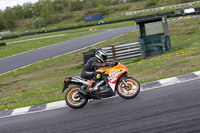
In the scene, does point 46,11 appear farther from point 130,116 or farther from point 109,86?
point 130,116

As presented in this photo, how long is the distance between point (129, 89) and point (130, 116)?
5.91 feet

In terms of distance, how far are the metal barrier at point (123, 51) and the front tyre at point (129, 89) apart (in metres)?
10.0

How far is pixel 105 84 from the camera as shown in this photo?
26.8 feet

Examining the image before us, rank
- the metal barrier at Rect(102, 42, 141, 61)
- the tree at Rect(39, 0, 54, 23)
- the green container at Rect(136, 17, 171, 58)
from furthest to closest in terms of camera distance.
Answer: the tree at Rect(39, 0, 54, 23), the metal barrier at Rect(102, 42, 141, 61), the green container at Rect(136, 17, 171, 58)

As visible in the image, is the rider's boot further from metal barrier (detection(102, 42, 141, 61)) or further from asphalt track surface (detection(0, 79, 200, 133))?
metal barrier (detection(102, 42, 141, 61))

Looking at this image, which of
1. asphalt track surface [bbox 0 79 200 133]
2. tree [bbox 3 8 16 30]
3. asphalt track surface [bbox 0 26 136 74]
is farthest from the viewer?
tree [bbox 3 8 16 30]

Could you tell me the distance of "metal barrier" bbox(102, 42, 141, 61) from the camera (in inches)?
706

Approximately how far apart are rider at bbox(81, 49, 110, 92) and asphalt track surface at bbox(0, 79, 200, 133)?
750 mm

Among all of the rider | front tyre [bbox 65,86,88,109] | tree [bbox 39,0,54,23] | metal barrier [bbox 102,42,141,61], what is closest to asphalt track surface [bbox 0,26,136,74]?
metal barrier [bbox 102,42,141,61]

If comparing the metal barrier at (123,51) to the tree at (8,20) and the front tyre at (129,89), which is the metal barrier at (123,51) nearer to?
the front tyre at (129,89)

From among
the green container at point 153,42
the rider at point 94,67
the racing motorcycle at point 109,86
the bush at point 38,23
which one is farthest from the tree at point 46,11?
the racing motorcycle at point 109,86

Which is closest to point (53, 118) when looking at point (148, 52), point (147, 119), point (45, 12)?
point (147, 119)

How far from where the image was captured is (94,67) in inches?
320

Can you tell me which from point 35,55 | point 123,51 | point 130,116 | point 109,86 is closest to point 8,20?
point 35,55
